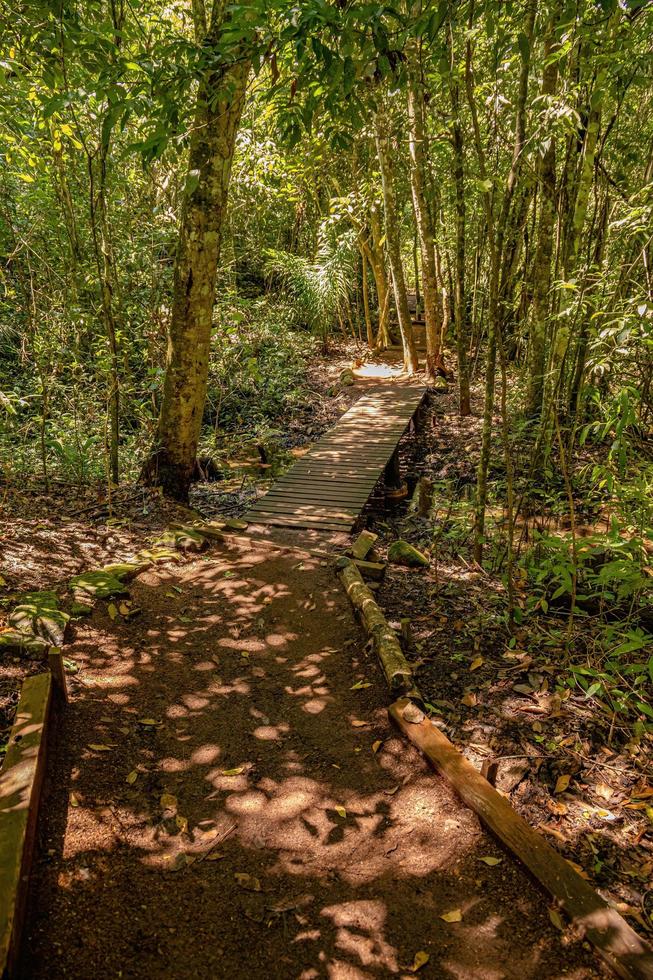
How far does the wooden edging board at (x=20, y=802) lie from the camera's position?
5.88 feet

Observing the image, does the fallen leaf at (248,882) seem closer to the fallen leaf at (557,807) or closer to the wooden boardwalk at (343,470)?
the fallen leaf at (557,807)

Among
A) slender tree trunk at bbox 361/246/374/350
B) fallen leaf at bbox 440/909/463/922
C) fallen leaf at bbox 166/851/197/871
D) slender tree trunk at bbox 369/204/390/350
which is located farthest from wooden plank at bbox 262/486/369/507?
slender tree trunk at bbox 361/246/374/350

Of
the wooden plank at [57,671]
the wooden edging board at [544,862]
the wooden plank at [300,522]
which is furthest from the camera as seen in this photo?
the wooden plank at [300,522]

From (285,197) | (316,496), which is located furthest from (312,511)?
(285,197)

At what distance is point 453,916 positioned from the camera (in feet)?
7.32

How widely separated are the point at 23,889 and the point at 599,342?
12.5ft

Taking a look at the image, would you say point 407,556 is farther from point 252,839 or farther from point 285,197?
point 285,197

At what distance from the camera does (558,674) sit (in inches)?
160

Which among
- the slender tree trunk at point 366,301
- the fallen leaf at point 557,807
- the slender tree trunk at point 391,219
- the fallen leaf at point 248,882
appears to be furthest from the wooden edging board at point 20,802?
the slender tree trunk at point 366,301

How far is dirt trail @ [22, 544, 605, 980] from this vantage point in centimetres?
206

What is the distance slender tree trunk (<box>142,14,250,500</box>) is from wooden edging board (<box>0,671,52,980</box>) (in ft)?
12.1

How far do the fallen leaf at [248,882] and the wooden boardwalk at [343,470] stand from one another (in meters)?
3.90

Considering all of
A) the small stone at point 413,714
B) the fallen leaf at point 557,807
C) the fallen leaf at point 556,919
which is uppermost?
the small stone at point 413,714

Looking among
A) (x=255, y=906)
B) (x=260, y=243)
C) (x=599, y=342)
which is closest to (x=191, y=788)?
(x=255, y=906)
